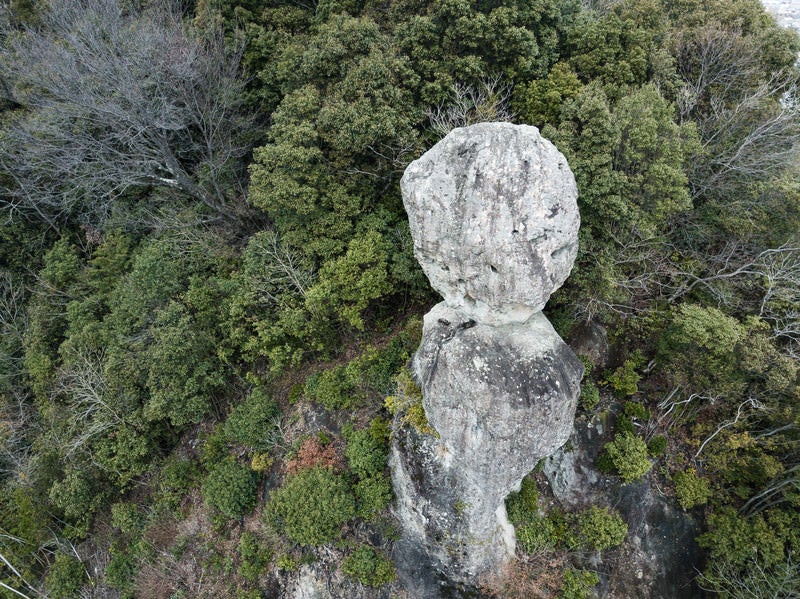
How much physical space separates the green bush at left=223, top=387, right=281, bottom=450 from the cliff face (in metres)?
6.39

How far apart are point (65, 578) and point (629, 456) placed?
23.5 meters

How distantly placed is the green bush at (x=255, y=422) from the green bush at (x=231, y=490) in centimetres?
112

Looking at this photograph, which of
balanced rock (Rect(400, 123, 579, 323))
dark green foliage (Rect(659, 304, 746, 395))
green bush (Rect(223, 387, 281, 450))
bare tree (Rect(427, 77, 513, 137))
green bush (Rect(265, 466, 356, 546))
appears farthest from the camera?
green bush (Rect(223, 387, 281, 450))

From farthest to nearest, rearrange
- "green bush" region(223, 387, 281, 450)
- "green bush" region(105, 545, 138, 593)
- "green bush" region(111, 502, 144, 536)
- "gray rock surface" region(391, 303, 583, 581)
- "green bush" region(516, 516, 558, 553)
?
"green bush" region(111, 502, 144, 536) < "green bush" region(105, 545, 138, 593) < "green bush" region(223, 387, 281, 450) < "green bush" region(516, 516, 558, 553) < "gray rock surface" region(391, 303, 583, 581)

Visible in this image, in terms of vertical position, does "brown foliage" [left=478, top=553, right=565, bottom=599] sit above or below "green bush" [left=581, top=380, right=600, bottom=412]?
below

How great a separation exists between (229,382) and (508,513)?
1303 cm

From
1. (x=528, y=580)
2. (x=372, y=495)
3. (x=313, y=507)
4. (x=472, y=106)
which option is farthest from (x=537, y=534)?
(x=472, y=106)

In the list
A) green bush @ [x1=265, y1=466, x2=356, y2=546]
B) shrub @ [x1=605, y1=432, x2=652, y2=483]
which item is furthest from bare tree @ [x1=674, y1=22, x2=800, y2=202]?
green bush @ [x1=265, y1=466, x2=356, y2=546]

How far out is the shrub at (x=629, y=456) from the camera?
48.0 ft

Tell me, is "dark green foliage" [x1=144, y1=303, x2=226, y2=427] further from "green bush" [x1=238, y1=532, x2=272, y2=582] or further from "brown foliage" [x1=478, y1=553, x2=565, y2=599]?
"brown foliage" [x1=478, y1=553, x2=565, y2=599]

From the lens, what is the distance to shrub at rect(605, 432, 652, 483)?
48.0ft

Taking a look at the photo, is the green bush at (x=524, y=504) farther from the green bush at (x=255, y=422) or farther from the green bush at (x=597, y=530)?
the green bush at (x=255, y=422)

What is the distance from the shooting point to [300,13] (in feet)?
66.7

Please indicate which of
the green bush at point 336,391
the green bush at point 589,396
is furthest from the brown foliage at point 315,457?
the green bush at point 589,396
